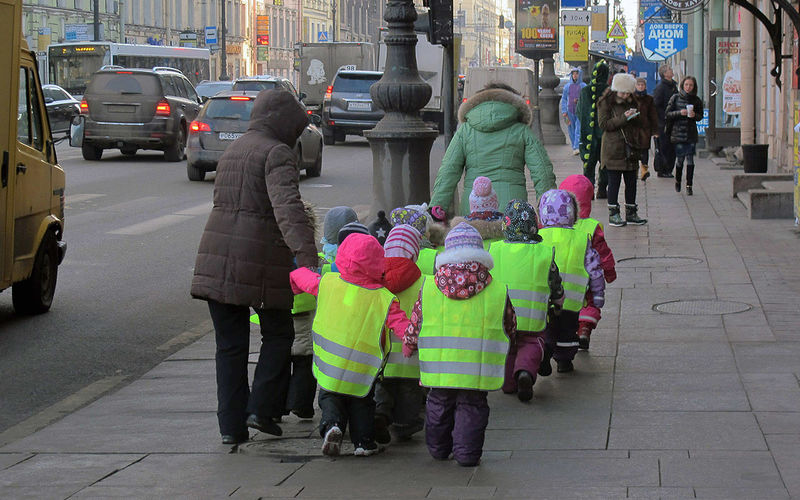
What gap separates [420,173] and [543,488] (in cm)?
646

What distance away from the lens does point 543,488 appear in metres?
5.44

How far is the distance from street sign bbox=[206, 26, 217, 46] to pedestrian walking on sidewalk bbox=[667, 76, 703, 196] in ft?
207

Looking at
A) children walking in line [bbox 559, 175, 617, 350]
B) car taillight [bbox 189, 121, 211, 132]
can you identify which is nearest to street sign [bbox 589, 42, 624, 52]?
car taillight [bbox 189, 121, 211, 132]

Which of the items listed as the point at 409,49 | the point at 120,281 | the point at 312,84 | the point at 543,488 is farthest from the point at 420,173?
the point at 312,84

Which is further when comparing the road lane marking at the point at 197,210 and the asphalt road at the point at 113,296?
the road lane marking at the point at 197,210

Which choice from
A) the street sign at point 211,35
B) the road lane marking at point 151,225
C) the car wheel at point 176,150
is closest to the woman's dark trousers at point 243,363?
the road lane marking at point 151,225

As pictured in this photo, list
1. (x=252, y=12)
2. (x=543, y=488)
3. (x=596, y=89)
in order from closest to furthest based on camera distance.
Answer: (x=543, y=488)
(x=596, y=89)
(x=252, y=12)

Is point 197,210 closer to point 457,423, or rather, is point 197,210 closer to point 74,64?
point 457,423

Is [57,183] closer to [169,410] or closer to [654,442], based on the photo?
[169,410]

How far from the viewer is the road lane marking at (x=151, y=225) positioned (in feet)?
52.6

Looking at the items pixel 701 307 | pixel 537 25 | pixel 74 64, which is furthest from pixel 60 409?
pixel 74 64

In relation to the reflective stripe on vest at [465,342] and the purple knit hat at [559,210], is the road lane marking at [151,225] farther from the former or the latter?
the reflective stripe on vest at [465,342]

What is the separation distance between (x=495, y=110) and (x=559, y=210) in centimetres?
134

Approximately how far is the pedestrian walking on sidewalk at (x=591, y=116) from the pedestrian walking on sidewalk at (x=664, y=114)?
4502 mm
